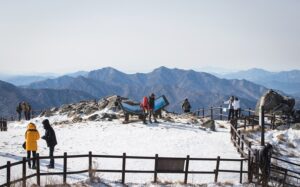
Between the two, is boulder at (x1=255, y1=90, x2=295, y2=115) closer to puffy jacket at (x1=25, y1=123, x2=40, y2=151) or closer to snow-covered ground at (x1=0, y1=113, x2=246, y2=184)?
snow-covered ground at (x1=0, y1=113, x2=246, y2=184)

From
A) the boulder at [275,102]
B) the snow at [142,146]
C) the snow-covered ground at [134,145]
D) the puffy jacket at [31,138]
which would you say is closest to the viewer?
the puffy jacket at [31,138]

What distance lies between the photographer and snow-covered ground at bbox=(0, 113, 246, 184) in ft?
58.5

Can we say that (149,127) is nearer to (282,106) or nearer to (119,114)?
(119,114)

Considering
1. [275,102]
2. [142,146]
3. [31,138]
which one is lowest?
[142,146]

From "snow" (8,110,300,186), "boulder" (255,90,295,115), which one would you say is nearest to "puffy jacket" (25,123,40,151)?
"snow" (8,110,300,186)

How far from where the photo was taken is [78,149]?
2256 centimetres

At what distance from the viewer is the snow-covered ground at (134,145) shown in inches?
702

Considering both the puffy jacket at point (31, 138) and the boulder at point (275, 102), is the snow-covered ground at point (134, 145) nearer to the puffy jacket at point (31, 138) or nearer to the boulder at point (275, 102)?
the puffy jacket at point (31, 138)

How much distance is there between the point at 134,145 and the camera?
2386 cm

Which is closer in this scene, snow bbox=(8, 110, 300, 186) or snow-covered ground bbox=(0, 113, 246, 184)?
snow bbox=(8, 110, 300, 186)

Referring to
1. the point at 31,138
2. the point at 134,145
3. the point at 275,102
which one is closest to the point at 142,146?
the point at 134,145

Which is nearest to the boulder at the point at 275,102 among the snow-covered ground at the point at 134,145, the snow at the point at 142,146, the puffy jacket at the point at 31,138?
the snow at the point at 142,146

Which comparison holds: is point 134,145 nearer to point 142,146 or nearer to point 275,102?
point 142,146

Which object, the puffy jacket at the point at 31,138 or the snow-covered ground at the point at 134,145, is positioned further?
the snow-covered ground at the point at 134,145
